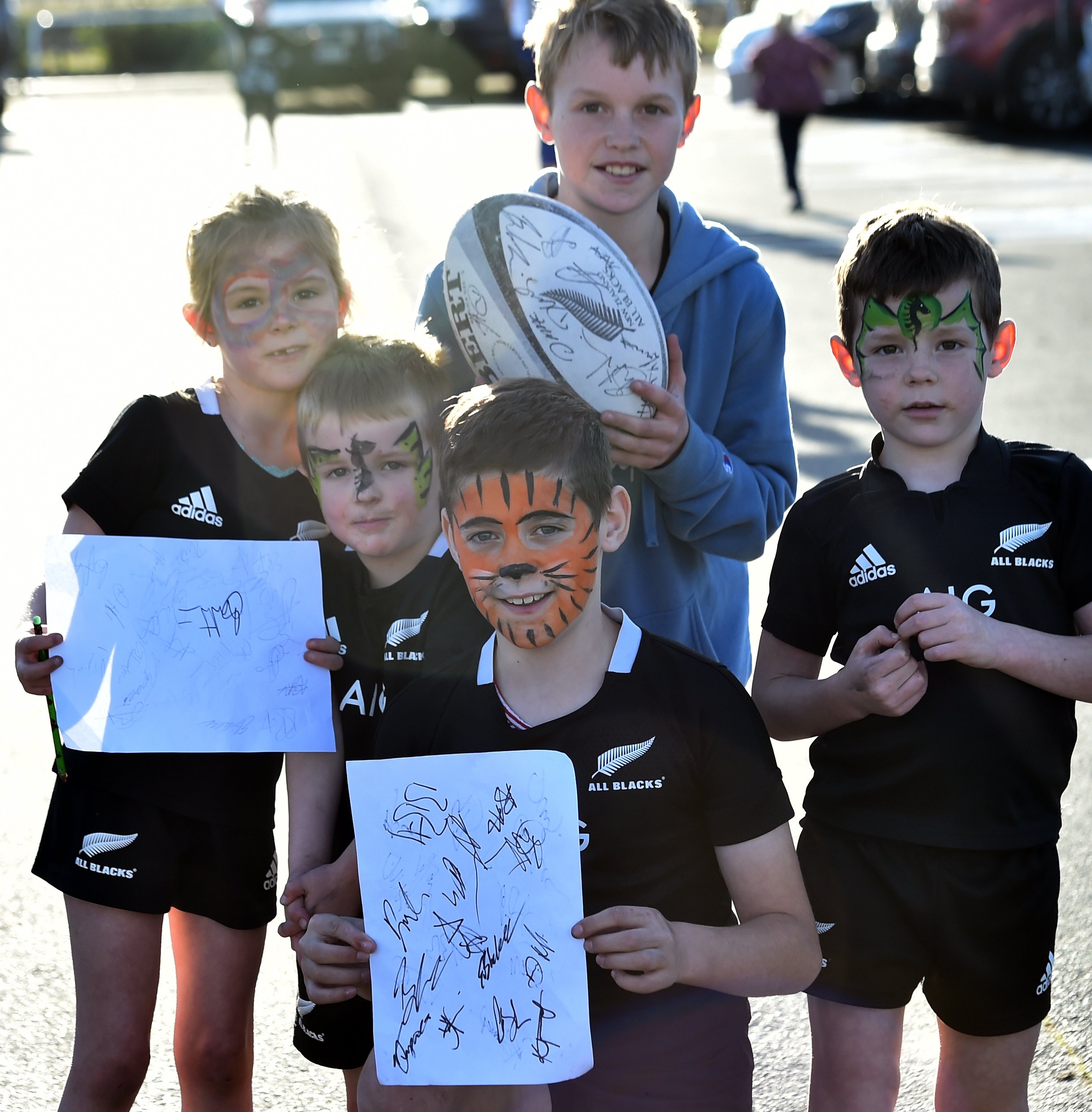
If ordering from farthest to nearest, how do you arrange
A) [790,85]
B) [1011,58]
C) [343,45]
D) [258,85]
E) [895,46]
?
[343,45] < [895,46] < [258,85] < [1011,58] < [790,85]

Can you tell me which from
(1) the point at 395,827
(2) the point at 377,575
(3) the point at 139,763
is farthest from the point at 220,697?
(1) the point at 395,827

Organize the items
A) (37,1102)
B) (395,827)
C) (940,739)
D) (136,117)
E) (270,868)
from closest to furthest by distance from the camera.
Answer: (395,827)
(940,739)
(270,868)
(37,1102)
(136,117)

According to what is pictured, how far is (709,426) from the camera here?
290 cm

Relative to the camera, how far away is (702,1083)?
220 cm

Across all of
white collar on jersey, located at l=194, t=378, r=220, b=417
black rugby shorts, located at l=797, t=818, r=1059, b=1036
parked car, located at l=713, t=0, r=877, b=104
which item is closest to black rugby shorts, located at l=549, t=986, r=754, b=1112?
black rugby shorts, located at l=797, t=818, r=1059, b=1036

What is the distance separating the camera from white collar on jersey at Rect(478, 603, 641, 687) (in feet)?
7.38

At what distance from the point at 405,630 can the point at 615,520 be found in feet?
1.53

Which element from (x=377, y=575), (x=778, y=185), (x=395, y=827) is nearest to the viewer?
(x=395, y=827)

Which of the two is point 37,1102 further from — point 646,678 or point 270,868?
point 646,678

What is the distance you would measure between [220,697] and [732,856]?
1.03m

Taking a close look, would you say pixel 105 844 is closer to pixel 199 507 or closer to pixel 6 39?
pixel 199 507

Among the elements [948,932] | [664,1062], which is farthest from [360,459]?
[948,932]

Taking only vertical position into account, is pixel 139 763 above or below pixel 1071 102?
below

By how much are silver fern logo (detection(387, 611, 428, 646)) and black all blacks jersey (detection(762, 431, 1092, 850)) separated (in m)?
0.71
